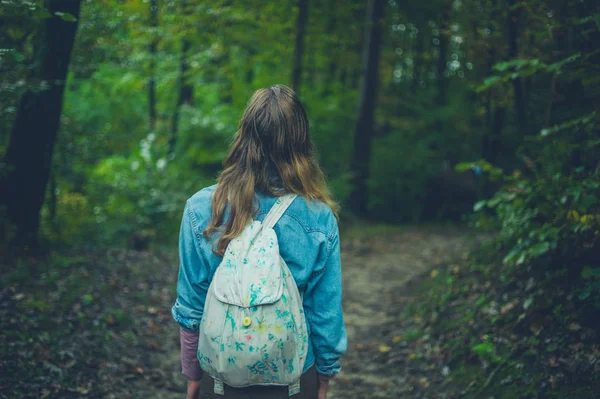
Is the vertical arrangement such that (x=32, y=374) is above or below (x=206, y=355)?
below

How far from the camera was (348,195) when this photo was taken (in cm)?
1290

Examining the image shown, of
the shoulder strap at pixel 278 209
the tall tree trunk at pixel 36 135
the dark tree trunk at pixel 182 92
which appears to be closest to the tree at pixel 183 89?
the dark tree trunk at pixel 182 92

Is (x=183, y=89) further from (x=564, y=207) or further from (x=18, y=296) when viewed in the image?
(x=564, y=207)

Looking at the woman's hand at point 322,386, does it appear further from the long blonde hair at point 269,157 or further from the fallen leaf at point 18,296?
the fallen leaf at point 18,296

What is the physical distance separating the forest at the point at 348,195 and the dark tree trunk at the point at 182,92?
7 cm

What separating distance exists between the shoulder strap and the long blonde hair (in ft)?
0.09

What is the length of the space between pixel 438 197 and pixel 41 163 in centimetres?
1014

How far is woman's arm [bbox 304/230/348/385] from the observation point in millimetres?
2338

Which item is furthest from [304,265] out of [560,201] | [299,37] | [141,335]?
[299,37]

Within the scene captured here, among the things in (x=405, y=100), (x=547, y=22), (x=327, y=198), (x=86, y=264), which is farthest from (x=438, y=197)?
(x=327, y=198)

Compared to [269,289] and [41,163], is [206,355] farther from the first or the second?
[41,163]

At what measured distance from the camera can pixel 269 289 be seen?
209cm

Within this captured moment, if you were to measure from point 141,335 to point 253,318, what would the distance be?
3.90 meters

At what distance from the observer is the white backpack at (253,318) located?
2094mm
